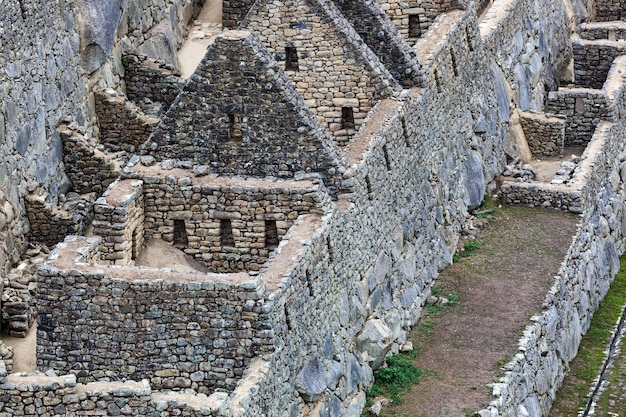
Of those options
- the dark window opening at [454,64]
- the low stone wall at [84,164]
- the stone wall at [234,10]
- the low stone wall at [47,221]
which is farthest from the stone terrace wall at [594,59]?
the low stone wall at [47,221]

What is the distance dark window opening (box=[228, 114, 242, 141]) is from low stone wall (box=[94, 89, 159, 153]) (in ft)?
13.1

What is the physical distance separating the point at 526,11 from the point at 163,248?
19.4 m

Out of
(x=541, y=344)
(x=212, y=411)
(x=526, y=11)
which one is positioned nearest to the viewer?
(x=212, y=411)

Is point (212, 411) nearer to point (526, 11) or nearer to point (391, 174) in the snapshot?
point (391, 174)

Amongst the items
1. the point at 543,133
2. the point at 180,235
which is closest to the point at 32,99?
the point at 180,235

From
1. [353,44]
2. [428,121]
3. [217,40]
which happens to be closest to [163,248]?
[217,40]

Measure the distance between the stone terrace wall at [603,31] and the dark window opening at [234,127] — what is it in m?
23.2

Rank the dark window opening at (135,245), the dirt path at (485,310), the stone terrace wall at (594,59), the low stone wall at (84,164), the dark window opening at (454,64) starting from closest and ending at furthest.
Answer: the dark window opening at (135,245) < the dirt path at (485,310) < the low stone wall at (84,164) < the dark window opening at (454,64) < the stone terrace wall at (594,59)

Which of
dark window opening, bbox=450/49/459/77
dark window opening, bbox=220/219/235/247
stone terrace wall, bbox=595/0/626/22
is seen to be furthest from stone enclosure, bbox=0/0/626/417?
stone terrace wall, bbox=595/0/626/22

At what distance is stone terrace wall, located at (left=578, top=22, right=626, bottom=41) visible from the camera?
53.2 meters

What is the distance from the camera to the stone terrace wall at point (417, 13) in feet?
132

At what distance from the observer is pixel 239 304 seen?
92.5 ft

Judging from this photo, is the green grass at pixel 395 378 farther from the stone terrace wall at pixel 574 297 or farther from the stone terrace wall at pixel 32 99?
the stone terrace wall at pixel 32 99

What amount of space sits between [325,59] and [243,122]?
3.54 metres
